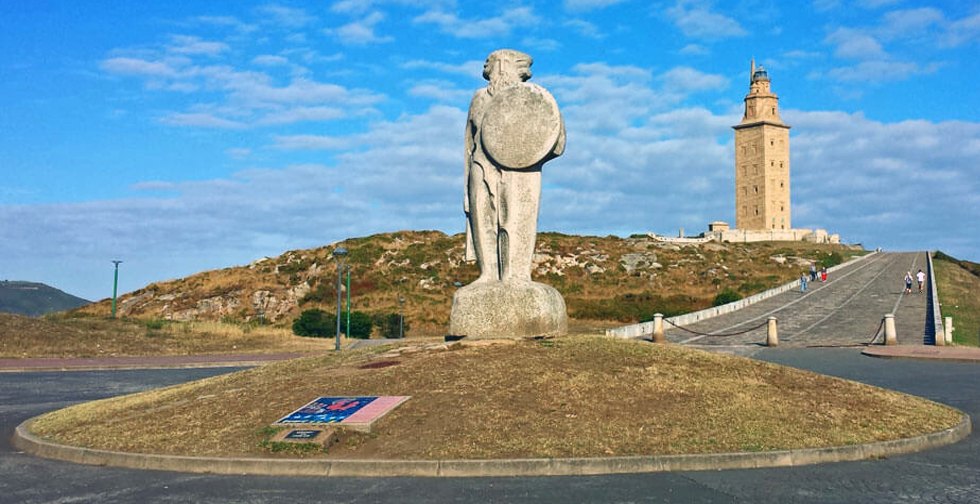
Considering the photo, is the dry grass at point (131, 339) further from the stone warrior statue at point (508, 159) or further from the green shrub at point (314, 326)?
the stone warrior statue at point (508, 159)

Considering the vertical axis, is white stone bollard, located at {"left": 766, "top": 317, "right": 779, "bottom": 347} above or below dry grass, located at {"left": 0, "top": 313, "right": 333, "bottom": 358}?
above

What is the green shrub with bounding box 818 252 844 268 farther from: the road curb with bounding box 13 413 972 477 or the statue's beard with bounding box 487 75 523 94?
the road curb with bounding box 13 413 972 477

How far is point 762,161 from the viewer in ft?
384

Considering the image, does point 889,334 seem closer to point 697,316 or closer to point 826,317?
point 826,317

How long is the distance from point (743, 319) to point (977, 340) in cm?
859

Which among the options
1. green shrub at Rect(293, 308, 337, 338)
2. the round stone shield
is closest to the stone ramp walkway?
the round stone shield

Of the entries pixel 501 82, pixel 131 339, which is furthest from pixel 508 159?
pixel 131 339

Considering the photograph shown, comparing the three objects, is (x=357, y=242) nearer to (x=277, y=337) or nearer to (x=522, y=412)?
(x=277, y=337)

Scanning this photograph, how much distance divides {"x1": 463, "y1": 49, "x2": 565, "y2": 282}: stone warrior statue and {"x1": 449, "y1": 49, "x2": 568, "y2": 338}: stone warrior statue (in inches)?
0.6

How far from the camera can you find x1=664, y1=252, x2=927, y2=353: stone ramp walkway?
87.1 feet

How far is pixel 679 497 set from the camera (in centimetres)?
644

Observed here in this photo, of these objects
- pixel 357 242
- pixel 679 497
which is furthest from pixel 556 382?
pixel 357 242

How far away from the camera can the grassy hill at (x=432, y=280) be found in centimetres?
5044

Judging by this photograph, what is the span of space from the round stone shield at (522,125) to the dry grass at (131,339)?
16.9 m
